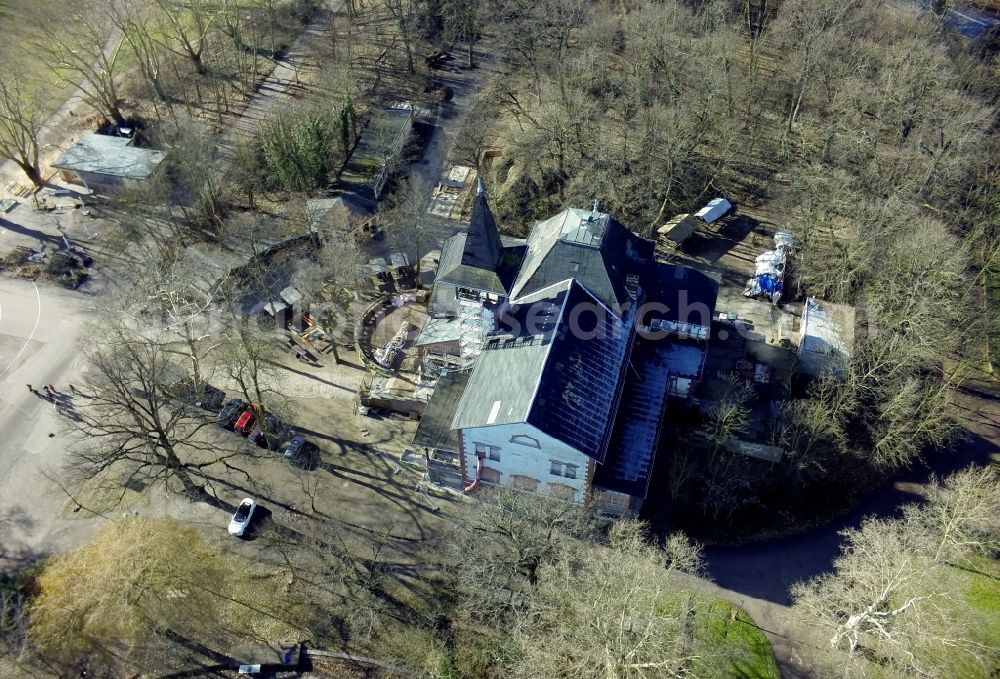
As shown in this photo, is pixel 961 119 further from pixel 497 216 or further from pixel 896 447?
pixel 497 216

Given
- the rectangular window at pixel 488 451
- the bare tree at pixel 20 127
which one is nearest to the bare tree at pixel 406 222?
the rectangular window at pixel 488 451

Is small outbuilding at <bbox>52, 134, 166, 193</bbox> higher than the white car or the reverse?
higher

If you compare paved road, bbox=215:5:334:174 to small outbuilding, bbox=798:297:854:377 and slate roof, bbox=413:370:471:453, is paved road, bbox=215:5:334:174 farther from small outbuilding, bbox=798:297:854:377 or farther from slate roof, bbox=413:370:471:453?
small outbuilding, bbox=798:297:854:377

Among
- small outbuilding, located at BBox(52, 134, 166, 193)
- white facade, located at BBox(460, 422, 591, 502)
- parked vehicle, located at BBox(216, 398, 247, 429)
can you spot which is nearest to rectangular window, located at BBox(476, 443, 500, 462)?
white facade, located at BBox(460, 422, 591, 502)

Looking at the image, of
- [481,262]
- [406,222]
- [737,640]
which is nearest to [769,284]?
[481,262]

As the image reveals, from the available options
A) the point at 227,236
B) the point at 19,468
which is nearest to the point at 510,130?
the point at 227,236

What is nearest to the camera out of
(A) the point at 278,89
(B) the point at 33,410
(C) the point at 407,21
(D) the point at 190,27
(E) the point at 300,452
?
(E) the point at 300,452

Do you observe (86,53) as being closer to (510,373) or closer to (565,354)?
(510,373)
